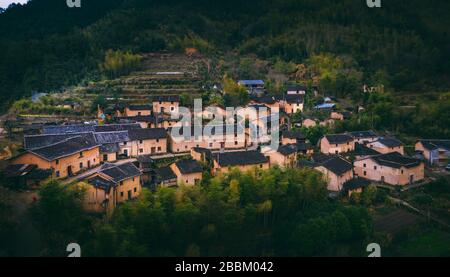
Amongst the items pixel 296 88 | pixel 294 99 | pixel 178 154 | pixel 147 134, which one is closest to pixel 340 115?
pixel 294 99

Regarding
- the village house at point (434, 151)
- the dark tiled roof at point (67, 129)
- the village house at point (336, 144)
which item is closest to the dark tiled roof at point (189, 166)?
the dark tiled roof at point (67, 129)

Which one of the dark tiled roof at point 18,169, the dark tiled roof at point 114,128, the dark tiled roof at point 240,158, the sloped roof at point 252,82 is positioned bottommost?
the dark tiled roof at point 240,158

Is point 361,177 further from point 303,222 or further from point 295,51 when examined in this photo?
point 295,51

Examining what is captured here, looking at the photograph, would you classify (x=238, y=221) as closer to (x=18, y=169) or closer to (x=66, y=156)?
(x=66, y=156)

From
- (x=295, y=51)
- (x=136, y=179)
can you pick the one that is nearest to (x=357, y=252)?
(x=136, y=179)

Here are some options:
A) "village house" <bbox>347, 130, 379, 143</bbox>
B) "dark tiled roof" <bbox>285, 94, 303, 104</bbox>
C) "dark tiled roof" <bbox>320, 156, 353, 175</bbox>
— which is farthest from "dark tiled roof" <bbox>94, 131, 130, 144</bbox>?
"village house" <bbox>347, 130, 379, 143</bbox>

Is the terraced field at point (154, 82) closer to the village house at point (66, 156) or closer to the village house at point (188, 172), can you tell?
the village house at point (66, 156)
